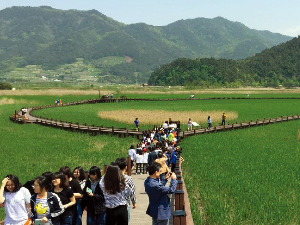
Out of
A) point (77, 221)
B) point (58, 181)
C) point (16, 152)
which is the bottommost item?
point (16, 152)

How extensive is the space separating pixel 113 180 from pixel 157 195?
3.09ft

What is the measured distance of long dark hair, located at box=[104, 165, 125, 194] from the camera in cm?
681

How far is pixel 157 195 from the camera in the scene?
7.17 meters

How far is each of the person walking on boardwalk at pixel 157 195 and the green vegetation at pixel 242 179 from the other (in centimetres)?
373

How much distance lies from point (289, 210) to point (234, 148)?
13771 mm

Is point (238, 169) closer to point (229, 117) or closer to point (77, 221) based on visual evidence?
point (77, 221)

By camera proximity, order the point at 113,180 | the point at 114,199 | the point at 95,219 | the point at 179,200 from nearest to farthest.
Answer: the point at 113,180
the point at 114,199
the point at 95,219
the point at 179,200

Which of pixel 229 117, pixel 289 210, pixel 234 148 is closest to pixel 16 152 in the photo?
pixel 234 148

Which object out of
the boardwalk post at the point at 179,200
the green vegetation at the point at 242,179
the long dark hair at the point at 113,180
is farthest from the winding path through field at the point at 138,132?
the long dark hair at the point at 113,180

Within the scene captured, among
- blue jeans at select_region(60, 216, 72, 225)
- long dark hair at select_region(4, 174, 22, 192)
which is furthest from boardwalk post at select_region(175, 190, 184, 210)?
long dark hair at select_region(4, 174, 22, 192)

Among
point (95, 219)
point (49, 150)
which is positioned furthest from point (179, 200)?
point (49, 150)

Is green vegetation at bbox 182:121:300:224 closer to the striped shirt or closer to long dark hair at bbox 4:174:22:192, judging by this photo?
the striped shirt

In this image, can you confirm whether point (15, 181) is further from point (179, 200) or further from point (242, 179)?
point (242, 179)

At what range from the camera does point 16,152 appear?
2542 centimetres
